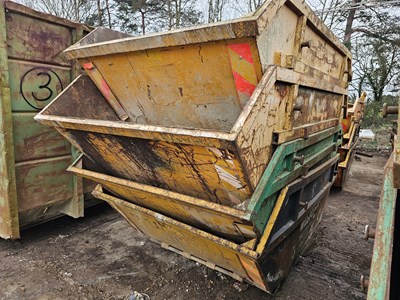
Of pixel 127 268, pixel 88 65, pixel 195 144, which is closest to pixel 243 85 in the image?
pixel 195 144

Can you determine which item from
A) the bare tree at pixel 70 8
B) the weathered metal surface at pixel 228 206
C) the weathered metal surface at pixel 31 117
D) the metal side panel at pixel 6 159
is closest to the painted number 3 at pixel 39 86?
the weathered metal surface at pixel 31 117

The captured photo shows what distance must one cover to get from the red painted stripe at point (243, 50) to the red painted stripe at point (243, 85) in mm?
157

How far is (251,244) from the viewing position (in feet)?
5.73

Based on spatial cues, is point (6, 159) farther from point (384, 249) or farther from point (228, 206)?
point (384, 249)

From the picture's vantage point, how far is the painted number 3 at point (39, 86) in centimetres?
267

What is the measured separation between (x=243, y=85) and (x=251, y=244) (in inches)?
37.9

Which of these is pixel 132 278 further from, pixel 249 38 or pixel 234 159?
pixel 249 38

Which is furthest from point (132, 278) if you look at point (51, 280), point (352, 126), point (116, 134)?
point (352, 126)

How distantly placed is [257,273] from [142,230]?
126 cm

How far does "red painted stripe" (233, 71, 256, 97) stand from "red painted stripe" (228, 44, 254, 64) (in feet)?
0.51

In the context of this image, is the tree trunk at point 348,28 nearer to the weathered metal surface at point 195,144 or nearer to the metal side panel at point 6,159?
the weathered metal surface at point 195,144

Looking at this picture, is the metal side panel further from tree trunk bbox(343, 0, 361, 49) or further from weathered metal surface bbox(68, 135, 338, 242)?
tree trunk bbox(343, 0, 361, 49)

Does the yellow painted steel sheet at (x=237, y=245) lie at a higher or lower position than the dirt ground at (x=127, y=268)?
higher

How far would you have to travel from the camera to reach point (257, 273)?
191 centimetres
